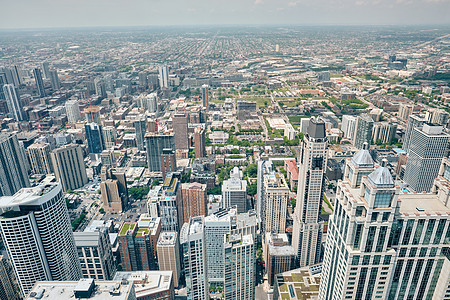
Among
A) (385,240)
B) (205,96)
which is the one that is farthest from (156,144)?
(385,240)

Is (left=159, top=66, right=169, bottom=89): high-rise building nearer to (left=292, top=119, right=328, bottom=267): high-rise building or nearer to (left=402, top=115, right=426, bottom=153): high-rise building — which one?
(left=402, top=115, right=426, bottom=153): high-rise building

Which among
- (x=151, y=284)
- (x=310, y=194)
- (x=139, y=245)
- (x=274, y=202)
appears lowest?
(x=151, y=284)

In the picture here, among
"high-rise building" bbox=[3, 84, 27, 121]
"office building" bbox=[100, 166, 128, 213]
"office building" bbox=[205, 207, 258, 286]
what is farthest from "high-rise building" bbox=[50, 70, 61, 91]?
"office building" bbox=[205, 207, 258, 286]

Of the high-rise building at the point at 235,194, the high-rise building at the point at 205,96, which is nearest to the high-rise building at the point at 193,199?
the high-rise building at the point at 235,194

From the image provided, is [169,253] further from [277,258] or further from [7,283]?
[7,283]

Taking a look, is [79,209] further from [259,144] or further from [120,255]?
[259,144]

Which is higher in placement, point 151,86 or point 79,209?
point 151,86

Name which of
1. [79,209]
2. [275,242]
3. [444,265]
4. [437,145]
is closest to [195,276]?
[275,242]
